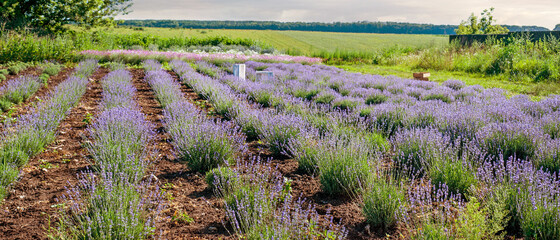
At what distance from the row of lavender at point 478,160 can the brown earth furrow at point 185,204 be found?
0.96 metres

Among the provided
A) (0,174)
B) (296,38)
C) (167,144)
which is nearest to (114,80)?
(167,144)

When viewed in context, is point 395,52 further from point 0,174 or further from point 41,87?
point 0,174

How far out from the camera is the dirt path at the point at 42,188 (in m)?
2.66

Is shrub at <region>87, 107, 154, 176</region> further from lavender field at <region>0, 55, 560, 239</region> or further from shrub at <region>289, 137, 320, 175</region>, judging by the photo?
shrub at <region>289, 137, 320, 175</region>

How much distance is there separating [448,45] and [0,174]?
19450 mm

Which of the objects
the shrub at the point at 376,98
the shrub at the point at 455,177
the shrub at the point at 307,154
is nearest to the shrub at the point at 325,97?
the shrub at the point at 376,98

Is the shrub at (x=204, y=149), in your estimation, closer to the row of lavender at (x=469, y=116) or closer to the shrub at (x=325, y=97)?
the row of lavender at (x=469, y=116)

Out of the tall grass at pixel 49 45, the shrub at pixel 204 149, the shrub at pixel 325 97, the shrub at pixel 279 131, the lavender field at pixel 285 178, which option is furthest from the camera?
the tall grass at pixel 49 45

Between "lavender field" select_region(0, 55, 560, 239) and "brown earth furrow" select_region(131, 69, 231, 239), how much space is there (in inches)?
0.5

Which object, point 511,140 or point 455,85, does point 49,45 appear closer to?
point 455,85

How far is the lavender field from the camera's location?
2.42 m

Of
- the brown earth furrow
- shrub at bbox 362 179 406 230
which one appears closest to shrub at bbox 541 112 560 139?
shrub at bbox 362 179 406 230

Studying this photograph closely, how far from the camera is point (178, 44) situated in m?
27.2

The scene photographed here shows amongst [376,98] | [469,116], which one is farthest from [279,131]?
[376,98]
